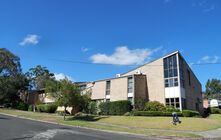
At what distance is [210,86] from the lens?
107438 mm

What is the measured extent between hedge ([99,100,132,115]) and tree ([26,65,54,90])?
38559 millimetres

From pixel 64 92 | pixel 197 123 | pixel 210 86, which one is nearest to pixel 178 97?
pixel 197 123

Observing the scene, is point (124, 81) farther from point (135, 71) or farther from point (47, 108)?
point (47, 108)

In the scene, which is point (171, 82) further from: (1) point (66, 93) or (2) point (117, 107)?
(1) point (66, 93)

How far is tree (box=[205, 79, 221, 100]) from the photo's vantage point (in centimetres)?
10525

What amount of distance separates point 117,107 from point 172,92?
7794mm

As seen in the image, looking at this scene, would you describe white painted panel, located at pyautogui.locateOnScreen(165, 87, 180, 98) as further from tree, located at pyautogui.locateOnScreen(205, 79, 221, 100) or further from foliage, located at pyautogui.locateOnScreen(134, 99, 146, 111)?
tree, located at pyautogui.locateOnScreen(205, 79, 221, 100)

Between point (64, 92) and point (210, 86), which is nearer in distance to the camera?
point (64, 92)

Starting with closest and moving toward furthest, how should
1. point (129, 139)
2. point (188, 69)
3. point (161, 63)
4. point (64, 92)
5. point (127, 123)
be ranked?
point (129, 139) < point (127, 123) < point (64, 92) < point (161, 63) < point (188, 69)

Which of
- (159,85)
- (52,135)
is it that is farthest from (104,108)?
(52,135)

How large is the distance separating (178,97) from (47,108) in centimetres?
2213

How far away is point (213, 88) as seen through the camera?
351 ft

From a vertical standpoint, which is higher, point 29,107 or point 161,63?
point 161,63

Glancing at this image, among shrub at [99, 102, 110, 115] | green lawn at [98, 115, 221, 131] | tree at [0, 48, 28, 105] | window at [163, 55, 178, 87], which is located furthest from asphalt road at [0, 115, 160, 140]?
tree at [0, 48, 28, 105]
